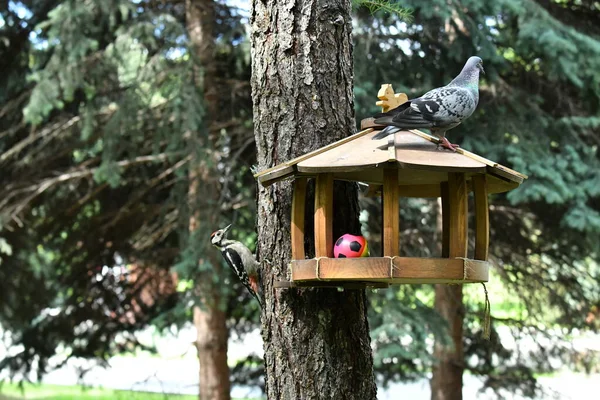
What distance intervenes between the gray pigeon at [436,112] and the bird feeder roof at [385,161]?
51 millimetres

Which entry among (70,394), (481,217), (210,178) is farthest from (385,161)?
(70,394)

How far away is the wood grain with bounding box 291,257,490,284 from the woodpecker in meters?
0.38

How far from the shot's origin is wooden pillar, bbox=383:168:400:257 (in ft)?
9.38

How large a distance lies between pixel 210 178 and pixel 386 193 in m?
4.73

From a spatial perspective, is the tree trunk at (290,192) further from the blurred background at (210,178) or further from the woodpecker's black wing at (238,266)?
the blurred background at (210,178)

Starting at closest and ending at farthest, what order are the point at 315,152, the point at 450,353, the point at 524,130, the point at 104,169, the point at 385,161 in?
the point at 385,161 < the point at 315,152 < the point at 104,169 < the point at 524,130 < the point at 450,353

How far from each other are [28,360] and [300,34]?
7.65 metres

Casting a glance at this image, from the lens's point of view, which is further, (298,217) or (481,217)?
(481,217)

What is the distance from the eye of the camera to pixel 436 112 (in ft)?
9.60

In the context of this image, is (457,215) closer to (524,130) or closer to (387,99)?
(387,99)

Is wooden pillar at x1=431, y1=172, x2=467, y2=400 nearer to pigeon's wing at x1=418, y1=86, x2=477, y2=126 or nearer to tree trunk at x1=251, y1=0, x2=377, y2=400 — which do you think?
tree trunk at x1=251, y1=0, x2=377, y2=400

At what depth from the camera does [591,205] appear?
790 cm

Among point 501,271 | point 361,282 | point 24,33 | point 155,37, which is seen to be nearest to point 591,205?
point 501,271

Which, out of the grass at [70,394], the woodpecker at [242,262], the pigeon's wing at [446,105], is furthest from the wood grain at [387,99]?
the grass at [70,394]
